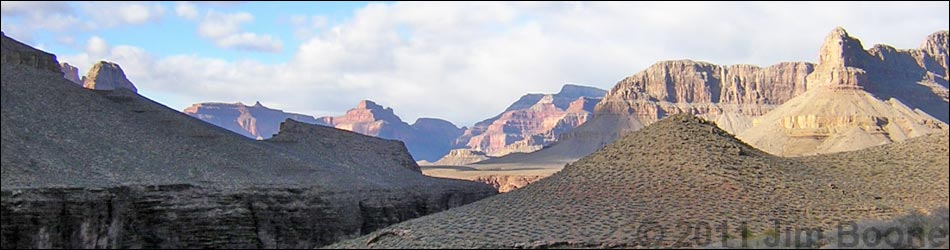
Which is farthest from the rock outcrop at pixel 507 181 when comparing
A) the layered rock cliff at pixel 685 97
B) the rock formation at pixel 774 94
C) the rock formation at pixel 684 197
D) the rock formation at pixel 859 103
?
the layered rock cliff at pixel 685 97

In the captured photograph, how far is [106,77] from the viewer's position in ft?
387

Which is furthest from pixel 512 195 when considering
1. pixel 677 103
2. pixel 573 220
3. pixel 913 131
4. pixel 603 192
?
pixel 677 103

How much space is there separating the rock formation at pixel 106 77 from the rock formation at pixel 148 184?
65.7 meters

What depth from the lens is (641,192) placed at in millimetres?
31500

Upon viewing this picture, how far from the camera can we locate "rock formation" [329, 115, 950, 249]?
87.1 feet

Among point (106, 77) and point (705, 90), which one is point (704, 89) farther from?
point (106, 77)

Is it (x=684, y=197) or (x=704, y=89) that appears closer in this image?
(x=684, y=197)

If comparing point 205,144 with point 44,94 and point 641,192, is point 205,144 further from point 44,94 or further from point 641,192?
point 641,192

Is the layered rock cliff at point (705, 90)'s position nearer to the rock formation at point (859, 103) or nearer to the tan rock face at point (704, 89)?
the tan rock face at point (704, 89)

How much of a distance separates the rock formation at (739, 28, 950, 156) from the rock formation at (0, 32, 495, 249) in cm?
6924

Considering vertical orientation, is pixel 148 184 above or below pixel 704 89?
below

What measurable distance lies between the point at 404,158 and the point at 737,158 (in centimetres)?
3258

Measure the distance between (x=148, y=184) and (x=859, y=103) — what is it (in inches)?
4276

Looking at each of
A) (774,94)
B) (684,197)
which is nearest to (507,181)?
(684,197)
